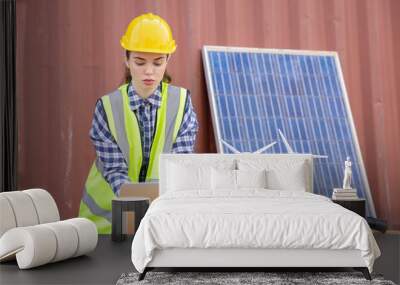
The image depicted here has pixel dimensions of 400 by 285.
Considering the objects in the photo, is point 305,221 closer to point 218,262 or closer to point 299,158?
point 218,262

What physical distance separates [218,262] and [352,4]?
3.72 meters

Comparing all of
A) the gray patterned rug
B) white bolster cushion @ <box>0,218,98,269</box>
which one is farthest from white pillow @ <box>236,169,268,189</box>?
white bolster cushion @ <box>0,218,98,269</box>

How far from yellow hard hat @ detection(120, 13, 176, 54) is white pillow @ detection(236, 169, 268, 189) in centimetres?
171

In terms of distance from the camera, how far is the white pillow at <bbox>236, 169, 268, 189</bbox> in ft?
15.2

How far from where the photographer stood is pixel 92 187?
18.5ft

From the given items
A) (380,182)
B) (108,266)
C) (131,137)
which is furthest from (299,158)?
(108,266)

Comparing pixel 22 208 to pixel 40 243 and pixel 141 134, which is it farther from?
pixel 141 134

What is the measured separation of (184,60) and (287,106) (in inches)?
46.6

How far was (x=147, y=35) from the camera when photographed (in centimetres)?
563

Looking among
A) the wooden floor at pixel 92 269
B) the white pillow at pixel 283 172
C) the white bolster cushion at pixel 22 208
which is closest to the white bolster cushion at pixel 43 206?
the white bolster cushion at pixel 22 208

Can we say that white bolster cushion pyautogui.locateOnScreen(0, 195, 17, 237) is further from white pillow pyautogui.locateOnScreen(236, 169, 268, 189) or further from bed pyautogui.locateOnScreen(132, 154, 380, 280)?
white pillow pyautogui.locateOnScreen(236, 169, 268, 189)

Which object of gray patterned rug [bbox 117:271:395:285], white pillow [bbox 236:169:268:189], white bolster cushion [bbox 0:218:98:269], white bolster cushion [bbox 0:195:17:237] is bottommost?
gray patterned rug [bbox 117:271:395:285]

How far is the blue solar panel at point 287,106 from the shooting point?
18.4ft

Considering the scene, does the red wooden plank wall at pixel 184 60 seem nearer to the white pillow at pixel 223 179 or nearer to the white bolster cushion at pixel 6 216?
the white pillow at pixel 223 179
